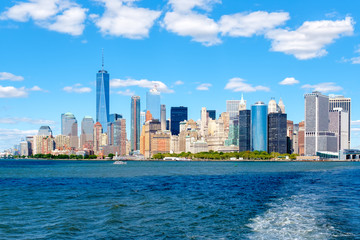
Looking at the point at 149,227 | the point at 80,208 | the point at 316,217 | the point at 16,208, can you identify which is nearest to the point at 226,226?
the point at 149,227

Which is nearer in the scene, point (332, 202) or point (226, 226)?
point (226, 226)

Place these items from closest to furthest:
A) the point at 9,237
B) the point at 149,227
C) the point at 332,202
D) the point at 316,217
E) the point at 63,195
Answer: the point at 9,237 → the point at 149,227 → the point at 316,217 → the point at 332,202 → the point at 63,195

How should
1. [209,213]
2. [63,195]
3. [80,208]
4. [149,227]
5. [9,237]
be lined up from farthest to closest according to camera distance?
[63,195]
[80,208]
[209,213]
[149,227]
[9,237]

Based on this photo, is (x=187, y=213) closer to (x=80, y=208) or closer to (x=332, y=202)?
(x=80, y=208)

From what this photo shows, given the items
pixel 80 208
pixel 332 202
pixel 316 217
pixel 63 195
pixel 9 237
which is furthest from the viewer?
pixel 63 195

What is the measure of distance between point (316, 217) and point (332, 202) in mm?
12949

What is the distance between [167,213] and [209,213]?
4.59 m

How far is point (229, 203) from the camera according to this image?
177 ft

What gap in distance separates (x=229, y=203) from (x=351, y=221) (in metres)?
16.9

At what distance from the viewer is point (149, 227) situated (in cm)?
3812

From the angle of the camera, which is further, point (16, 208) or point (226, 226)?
point (16, 208)

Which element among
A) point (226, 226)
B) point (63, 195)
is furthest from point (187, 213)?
point (63, 195)

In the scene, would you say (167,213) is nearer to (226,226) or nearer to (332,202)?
(226,226)

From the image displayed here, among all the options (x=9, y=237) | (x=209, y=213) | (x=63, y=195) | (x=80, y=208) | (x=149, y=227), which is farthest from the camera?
(x=63, y=195)
